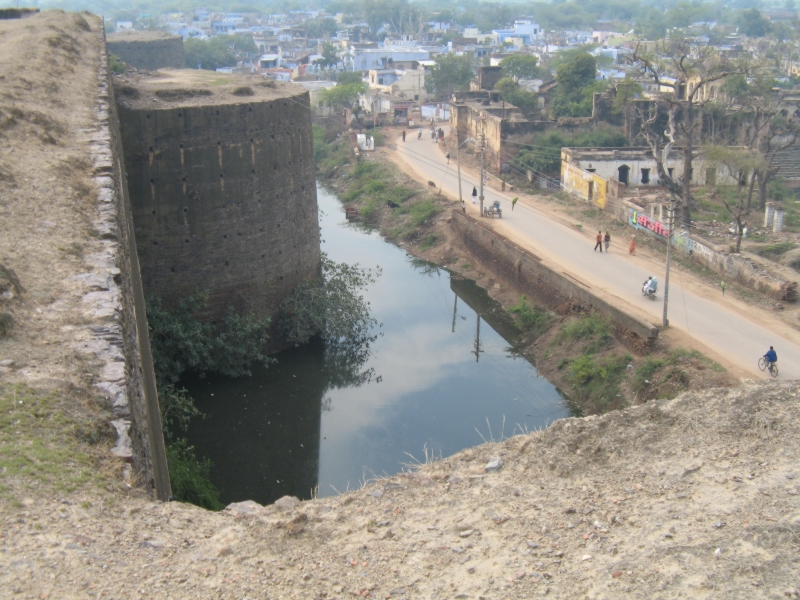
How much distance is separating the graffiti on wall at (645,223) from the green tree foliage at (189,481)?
13295 mm

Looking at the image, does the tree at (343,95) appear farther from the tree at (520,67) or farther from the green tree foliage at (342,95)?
the tree at (520,67)

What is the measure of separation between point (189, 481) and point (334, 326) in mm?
6421

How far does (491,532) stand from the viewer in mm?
5527

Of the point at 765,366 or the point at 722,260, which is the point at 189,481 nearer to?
the point at 765,366

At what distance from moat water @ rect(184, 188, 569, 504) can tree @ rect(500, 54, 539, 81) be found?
3523 cm

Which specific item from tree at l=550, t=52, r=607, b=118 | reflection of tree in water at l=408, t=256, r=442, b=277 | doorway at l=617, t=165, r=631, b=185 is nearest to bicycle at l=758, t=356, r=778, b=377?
reflection of tree in water at l=408, t=256, r=442, b=277

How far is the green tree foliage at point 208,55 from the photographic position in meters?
61.6

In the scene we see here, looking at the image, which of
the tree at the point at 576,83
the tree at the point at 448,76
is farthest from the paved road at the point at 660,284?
the tree at the point at 448,76

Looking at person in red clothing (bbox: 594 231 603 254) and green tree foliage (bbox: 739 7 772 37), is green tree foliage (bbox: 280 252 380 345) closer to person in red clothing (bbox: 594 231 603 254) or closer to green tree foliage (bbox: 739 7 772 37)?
person in red clothing (bbox: 594 231 603 254)

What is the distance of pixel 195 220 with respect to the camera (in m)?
15.0

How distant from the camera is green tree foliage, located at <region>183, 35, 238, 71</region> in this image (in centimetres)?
6159

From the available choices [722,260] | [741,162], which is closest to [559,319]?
[722,260]

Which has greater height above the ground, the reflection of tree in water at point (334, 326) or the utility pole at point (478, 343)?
the reflection of tree in water at point (334, 326)

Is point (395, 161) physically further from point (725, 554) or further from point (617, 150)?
point (725, 554)
